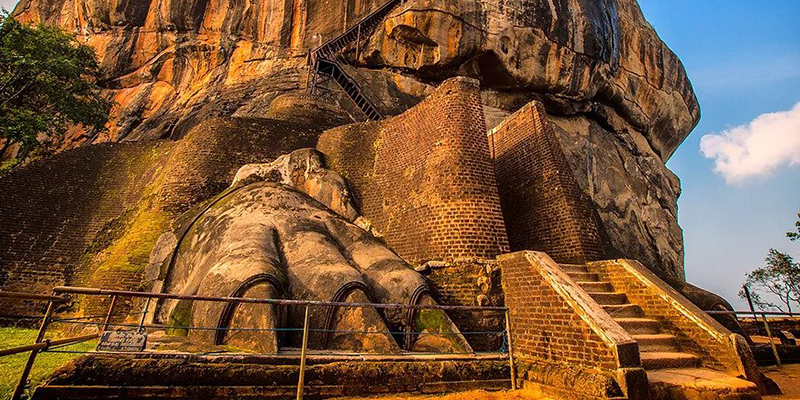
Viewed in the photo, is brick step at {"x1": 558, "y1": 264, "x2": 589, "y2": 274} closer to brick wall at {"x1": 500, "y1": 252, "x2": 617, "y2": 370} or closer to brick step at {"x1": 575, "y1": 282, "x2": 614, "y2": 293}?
brick step at {"x1": 575, "y1": 282, "x2": 614, "y2": 293}

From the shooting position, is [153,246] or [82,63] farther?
[82,63]

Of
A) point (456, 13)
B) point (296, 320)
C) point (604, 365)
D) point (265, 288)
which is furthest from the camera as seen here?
point (456, 13)

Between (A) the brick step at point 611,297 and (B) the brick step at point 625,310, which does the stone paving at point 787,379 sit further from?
(A) the brick step at point 611,297

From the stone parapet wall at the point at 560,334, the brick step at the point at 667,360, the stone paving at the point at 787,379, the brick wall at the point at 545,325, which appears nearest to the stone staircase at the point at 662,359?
the brick step at the point at 667,360

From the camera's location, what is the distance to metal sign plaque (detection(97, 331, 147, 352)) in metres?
3.91

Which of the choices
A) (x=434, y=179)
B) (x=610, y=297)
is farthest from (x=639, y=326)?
(x=434, y=179)

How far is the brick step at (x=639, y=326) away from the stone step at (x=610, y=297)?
0.52 m

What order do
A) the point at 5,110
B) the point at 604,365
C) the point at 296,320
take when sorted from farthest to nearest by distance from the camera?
1. the point at 5,110
2. the point at 296,320
3. the point at 604,365

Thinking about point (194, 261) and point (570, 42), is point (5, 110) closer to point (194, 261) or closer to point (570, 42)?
point (194, 261)

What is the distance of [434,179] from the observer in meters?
8.90

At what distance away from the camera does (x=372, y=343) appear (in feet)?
18.3

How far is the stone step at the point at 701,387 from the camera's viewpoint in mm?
4172

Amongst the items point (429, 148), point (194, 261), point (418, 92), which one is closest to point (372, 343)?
point (194, 261)

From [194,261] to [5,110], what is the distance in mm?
13449
